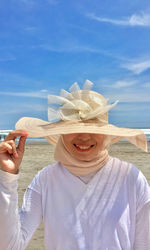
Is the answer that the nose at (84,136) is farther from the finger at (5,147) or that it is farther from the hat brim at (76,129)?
the finger at (5,147)

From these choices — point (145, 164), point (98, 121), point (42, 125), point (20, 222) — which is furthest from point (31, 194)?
point (145, 164)

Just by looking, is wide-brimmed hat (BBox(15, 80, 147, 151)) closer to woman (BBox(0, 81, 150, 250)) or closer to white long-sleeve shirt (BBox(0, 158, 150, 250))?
woman (BBox(0, 81, 150, 250))

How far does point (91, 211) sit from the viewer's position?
154cm

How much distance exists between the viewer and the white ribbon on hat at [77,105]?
1.59 meters

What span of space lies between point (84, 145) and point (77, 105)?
0.71 ft

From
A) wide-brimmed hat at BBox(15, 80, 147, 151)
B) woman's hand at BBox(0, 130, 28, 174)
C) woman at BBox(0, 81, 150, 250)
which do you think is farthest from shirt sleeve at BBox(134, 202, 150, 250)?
woman's hand at BBox(0, 130, 28, 174)

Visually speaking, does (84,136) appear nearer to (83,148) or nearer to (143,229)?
(83,148)

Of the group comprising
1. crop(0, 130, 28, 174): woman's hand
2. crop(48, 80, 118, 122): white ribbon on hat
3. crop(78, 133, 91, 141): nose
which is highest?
crop(48, 80, 118, 122): white ribbon on hat

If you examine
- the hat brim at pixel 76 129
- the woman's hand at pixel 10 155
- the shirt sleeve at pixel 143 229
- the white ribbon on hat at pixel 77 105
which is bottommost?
the shirt sleeve at pixel 143 229

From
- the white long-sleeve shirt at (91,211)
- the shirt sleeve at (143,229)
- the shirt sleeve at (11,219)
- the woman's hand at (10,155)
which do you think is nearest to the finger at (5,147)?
the woman's hand at (10,155)

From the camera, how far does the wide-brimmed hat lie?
1.55 m

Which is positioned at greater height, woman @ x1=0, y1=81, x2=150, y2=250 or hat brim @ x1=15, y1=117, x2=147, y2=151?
hat brim @ x1=15, y1=117, x2=147, y2=151

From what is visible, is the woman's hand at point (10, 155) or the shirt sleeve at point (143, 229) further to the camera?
the shirt sleeve at point (143, 229)

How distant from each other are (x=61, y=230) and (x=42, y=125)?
57 cm
